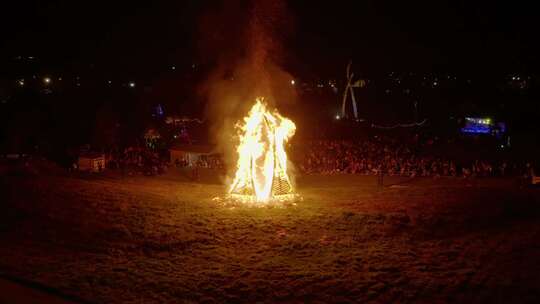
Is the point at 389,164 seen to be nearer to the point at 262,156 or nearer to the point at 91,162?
the point at 262,156

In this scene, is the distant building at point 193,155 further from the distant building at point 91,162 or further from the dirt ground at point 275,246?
the dirt ground at point 275,246

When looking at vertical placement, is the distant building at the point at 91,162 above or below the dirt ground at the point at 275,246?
above

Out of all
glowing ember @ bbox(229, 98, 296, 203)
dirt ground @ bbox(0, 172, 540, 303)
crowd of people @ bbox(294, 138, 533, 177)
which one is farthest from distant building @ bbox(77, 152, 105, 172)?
glowing ember @ bbox(229, 98, 296, 203)

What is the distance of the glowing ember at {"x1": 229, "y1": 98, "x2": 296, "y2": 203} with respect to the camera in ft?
56.0

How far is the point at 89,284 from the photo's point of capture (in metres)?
9.10

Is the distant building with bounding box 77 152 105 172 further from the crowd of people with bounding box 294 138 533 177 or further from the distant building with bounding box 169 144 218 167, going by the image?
the crowd of people with bounding box 294 138 533 177

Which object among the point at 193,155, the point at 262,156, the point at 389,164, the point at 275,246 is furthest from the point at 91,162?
the point at 275,246

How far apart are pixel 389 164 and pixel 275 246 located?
15.7m

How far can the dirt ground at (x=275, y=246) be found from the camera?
8.76 meters

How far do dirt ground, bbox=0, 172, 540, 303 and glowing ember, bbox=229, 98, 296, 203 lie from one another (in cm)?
117

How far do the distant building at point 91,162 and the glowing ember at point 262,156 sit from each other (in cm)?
1226

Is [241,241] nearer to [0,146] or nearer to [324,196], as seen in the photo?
[324,196]

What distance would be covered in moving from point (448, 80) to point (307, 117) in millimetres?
22890

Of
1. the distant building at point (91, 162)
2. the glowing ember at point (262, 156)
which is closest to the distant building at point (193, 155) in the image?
the distant building at point (91, 162)
